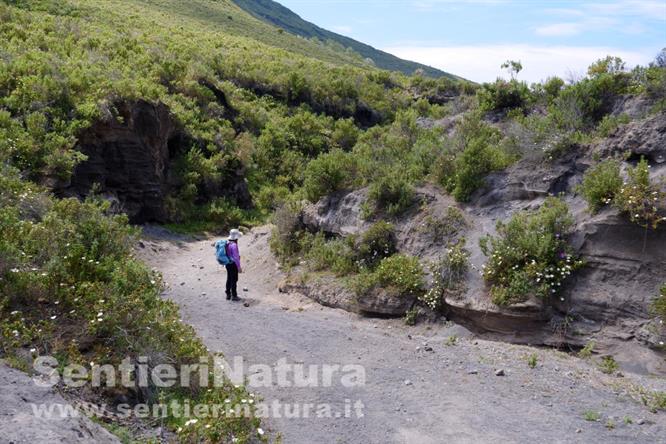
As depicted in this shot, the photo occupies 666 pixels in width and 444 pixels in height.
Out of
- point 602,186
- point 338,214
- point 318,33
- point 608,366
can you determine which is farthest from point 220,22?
point 318,33

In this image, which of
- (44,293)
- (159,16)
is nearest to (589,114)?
(44,293)

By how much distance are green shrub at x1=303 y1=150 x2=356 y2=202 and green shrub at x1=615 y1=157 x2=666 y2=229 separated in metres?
6.16

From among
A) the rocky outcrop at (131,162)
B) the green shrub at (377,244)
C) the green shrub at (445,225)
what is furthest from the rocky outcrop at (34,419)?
the rocky outcrop at (131,162)

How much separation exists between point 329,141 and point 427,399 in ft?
69.6

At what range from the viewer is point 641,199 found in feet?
27.7

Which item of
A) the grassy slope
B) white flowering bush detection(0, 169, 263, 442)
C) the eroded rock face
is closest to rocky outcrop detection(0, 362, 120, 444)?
white flowering bush detection(0, 169, 263, 442)

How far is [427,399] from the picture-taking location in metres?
6.75

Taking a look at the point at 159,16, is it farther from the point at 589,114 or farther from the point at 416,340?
the point at 416,340

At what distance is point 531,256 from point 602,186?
1.60 m

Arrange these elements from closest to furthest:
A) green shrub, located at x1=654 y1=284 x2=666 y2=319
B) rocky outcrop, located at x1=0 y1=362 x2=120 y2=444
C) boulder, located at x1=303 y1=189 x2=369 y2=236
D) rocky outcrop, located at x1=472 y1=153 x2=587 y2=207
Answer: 1. rocky outcrop, located at x1=0 y1=362 x2=120 y2=444
2. green shrub, located at x1=654 y1=284 x2=666 y2=319
3. rocky outcrop, located at x1=472 y1=153 x2=587 y2=207
4. boulder, located at x1=303 y1=189 x2=369 y2=236

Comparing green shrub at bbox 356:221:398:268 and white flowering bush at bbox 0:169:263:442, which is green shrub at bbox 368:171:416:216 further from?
white flowering bush at bbox 0:169:263:442

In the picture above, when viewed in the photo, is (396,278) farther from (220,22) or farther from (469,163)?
(220,22)

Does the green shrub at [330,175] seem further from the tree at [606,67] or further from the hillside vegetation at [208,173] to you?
the tree at [606,67]

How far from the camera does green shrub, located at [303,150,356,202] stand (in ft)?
43.6
